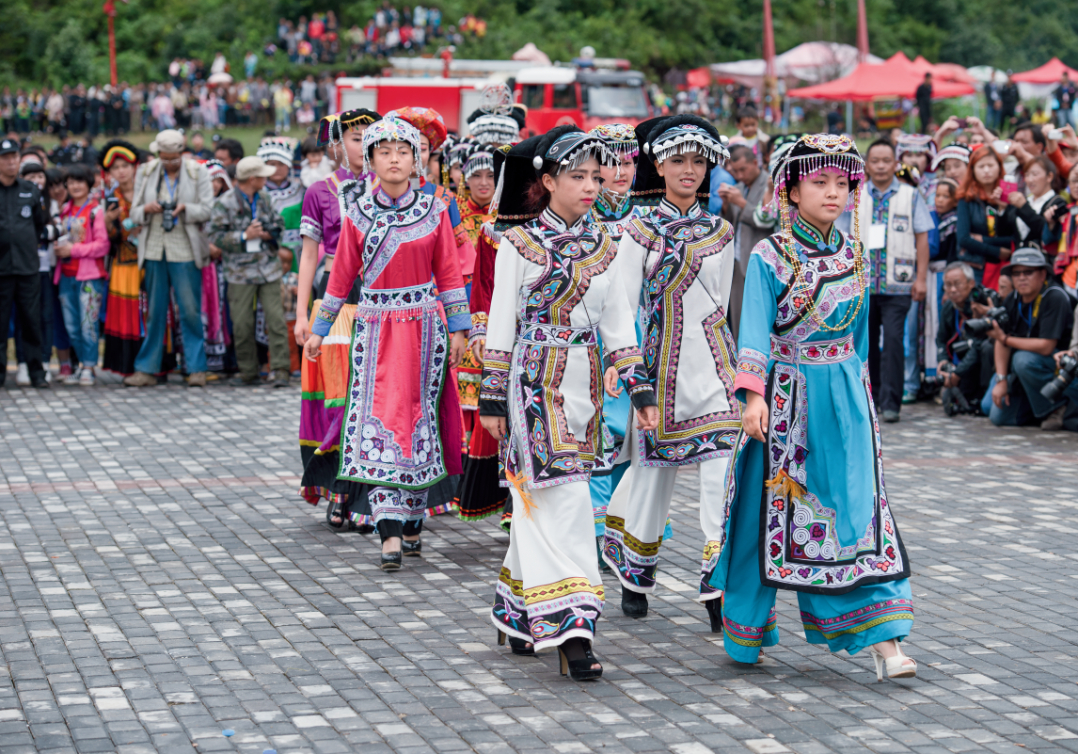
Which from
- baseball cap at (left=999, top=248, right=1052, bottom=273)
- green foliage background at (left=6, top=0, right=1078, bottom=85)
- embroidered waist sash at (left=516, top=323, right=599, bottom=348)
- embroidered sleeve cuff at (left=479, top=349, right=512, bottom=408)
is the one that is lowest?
embroidered sleeve cuff at (left=479, top=349, right=512, bottom=408)

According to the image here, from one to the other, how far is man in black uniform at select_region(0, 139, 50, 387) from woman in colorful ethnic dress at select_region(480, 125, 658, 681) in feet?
26.5

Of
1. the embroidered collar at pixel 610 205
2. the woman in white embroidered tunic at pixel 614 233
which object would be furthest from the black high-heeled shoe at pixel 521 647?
the embroidered collar at pixel 610 205

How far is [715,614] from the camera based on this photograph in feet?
18.7

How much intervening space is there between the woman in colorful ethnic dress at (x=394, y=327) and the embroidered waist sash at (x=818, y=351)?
6.97 feet

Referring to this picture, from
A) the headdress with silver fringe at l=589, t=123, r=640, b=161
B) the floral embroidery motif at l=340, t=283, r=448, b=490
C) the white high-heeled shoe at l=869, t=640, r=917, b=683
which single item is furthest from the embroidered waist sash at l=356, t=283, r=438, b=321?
the white high-heeled shoe at l=869, t=640, r=917, b=683

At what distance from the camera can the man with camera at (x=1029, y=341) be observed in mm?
10438

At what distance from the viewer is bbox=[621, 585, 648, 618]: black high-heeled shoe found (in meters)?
5.91

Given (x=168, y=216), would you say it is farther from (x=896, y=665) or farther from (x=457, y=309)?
(x=896, y=665)

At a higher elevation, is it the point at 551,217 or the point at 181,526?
the point at 551,217

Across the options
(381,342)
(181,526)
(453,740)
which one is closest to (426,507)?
(381,342)

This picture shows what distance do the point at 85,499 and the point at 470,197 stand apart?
289 cm

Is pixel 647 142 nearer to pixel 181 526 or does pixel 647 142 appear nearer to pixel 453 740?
pixel 453 740

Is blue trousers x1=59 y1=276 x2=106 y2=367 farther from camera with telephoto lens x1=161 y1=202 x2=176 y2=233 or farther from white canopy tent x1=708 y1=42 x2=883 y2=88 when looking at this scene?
white canopy tent x1=708 y1=42 x2=883 y2=88

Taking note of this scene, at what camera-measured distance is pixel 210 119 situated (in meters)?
44.3
